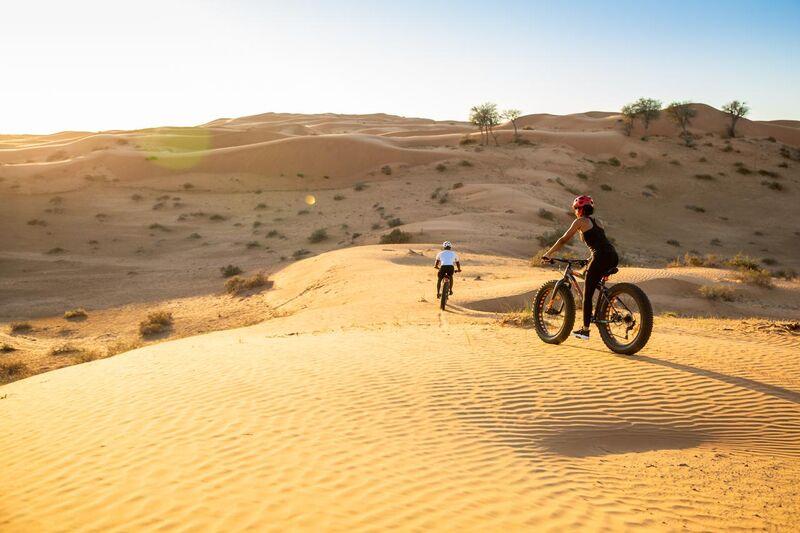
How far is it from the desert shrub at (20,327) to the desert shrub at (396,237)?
48.1ft

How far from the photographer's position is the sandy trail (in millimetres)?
3865

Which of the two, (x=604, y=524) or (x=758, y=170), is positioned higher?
(x=758, y=170)

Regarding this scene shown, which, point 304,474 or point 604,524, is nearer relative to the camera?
point 604,524

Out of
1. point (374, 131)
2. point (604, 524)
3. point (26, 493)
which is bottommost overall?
point (26, 493)

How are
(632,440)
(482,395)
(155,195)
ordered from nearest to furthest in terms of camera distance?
(632,440)
(482,395)
(155,195)

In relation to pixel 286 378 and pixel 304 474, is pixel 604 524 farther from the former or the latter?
pixel 286 378

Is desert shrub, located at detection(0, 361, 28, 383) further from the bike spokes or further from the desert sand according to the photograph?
the bike spokes

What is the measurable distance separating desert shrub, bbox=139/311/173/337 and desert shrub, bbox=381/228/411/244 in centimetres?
1146

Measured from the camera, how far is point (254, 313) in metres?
18.1

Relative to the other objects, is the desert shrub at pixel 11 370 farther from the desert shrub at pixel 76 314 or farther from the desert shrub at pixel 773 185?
the desert shrub at pixel 773 185

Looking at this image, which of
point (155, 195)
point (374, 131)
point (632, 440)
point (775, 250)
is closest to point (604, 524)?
point (632, 440)

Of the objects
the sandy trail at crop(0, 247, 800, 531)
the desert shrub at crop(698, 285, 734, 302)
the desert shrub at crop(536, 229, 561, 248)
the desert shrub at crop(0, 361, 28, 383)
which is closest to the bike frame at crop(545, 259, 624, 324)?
the sandy trail at crop(0, 247, 800, 531)

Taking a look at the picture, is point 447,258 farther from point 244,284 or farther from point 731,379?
point 244,284

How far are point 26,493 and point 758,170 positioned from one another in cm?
5179
